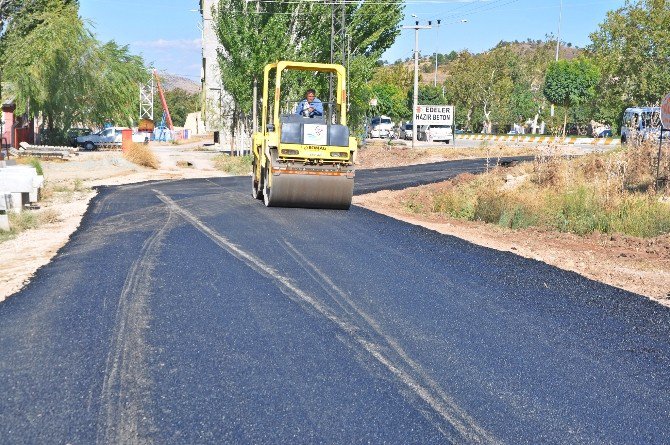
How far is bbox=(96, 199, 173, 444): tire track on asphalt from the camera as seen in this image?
15.3 ft

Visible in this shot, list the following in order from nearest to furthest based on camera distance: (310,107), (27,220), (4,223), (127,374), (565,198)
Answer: (127,374), (4,223), (27,220), (310,107), (565,198)

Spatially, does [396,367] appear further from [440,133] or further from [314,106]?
[440,133]

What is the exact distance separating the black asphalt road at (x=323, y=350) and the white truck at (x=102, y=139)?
42.0 metres

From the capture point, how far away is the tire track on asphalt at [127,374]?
4648mm

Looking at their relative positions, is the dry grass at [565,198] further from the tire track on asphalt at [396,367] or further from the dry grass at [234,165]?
the dry grass at [234,165]

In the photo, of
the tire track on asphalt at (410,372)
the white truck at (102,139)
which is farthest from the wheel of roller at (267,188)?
the white truck at (102,139)

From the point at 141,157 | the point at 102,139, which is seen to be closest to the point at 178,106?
the point at 102,139

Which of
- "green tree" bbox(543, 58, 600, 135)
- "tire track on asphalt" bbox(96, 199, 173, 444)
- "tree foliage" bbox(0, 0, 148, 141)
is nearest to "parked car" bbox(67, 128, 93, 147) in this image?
"tree foliage" bbox(0, 0, 148, 141)

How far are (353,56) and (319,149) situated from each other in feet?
101

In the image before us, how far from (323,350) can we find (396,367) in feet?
2.18

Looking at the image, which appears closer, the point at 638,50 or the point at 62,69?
the point at 62,69

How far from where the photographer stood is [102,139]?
52.5m

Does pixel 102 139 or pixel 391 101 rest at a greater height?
pixel 391 101

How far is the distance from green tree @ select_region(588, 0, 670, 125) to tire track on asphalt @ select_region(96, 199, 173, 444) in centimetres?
4976
